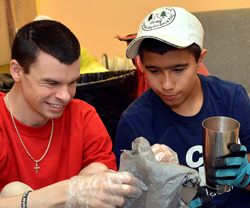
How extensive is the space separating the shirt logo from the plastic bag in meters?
0.47

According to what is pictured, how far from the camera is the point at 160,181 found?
0.84 metres

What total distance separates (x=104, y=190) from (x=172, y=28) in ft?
2.03

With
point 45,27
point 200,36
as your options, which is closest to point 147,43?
point 200,36

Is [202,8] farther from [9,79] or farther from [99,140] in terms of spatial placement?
[99,140]

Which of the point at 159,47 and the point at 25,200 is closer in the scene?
the point at 25,200

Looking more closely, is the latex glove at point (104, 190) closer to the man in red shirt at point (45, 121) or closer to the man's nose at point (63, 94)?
the man in red shirt at point (45, 121)

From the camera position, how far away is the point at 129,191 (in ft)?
2.77

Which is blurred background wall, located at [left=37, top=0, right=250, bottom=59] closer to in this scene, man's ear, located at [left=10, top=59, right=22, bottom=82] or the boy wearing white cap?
the boy wearing white cap

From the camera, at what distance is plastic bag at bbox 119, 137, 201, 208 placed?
84cm

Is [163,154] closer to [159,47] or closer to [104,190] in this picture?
[104,190]

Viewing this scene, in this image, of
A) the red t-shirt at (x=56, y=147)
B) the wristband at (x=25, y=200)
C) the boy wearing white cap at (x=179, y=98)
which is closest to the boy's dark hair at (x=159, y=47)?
the boy wearing white cap at (x=179, y=98)

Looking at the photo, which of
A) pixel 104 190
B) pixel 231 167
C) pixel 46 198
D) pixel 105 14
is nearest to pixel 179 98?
pixel 231 167

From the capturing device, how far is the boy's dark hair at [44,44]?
1.09 metres

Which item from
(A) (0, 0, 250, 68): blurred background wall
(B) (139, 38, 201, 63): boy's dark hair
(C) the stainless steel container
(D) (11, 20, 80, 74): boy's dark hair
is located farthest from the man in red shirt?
(A) (0, 0, 250, 68): blurred background wall
